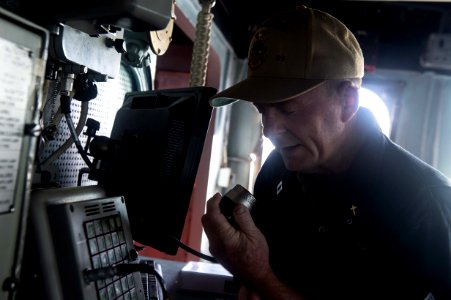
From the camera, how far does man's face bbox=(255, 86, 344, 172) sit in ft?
3.12

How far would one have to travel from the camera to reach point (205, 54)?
152 centimetres

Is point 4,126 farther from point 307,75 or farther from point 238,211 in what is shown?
point 307,75

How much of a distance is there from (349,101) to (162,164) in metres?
0.47

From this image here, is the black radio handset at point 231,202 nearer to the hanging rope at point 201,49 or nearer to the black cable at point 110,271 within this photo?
the black cable at point 110,271

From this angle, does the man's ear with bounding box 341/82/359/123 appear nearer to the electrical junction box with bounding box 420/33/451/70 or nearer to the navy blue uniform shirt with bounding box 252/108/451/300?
the navy blue uniform shirt with bounding box 252/108/451/300

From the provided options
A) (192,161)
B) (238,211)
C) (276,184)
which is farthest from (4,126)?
(276,184)

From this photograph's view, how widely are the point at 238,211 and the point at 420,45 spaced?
3106mm

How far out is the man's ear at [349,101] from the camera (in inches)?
38.8

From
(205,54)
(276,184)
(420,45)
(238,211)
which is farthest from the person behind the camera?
(420,45)

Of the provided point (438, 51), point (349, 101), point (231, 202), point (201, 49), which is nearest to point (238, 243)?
point (231, 202)

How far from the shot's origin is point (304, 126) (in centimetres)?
95

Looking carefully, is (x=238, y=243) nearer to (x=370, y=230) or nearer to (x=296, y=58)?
(x=370, y=230)

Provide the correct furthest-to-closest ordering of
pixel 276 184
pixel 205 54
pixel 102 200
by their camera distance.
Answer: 1. pixel 205 54
2. pixel 276 184
3. pixel 102 200

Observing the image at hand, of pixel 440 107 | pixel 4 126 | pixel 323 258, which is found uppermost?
pixel 440 107
